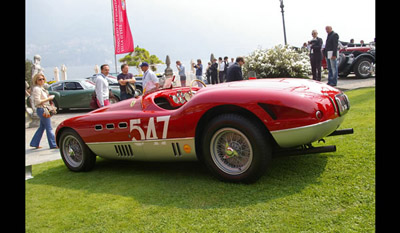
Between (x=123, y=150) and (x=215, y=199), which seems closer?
(x=215, y=199)

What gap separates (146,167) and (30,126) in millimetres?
8446

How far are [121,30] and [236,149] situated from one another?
43.6ft

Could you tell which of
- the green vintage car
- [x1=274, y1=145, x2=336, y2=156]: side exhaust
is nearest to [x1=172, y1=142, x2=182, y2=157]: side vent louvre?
[x1=274, y1=145, x2=336, y2=156]: side exhaust

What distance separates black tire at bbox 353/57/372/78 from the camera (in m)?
12.9

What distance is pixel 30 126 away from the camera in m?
→ 11.5

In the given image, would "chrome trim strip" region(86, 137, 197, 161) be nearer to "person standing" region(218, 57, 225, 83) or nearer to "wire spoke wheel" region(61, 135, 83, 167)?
"wire spoke wheel" region(61, 135, 83, 167)

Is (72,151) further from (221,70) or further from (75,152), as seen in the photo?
(221,70)

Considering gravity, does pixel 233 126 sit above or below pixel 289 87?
below

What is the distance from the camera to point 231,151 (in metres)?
3.48

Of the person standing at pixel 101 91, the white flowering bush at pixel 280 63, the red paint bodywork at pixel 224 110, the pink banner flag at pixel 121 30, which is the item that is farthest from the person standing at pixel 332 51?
the pink banner flag at pixel 121 30

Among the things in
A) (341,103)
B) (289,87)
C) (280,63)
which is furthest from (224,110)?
(280,63)

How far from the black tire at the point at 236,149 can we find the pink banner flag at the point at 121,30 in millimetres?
12194

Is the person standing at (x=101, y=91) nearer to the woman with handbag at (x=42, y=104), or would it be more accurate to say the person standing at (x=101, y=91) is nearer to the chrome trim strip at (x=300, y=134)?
the woman with handbag at (x=42, y=104)
